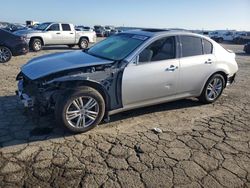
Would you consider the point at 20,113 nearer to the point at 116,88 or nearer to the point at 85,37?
the point at 116,88

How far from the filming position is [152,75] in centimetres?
523

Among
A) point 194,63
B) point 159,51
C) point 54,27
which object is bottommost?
point 194,63

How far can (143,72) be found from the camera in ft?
16.8

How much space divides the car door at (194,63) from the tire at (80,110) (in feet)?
6.29

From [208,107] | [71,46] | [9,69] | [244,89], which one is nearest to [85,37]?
[71,46]

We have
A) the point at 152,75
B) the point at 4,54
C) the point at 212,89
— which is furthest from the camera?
the point at 4,54

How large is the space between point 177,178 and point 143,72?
83.2 inches

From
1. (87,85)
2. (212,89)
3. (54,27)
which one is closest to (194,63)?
(212,89)

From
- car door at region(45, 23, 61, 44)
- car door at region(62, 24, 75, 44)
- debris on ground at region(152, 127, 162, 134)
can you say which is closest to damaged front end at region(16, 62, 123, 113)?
debris on ground at region(152, 127, 162, 134)

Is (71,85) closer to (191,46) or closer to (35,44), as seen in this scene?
(191,46)

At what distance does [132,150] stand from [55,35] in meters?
14.3

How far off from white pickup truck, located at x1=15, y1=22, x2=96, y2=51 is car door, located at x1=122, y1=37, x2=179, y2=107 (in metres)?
12.1

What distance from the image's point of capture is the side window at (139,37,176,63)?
521 centimetres

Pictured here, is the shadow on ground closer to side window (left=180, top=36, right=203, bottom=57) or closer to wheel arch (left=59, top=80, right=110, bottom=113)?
wheel arch (left=59, top=80, right=110, bottom=113)
